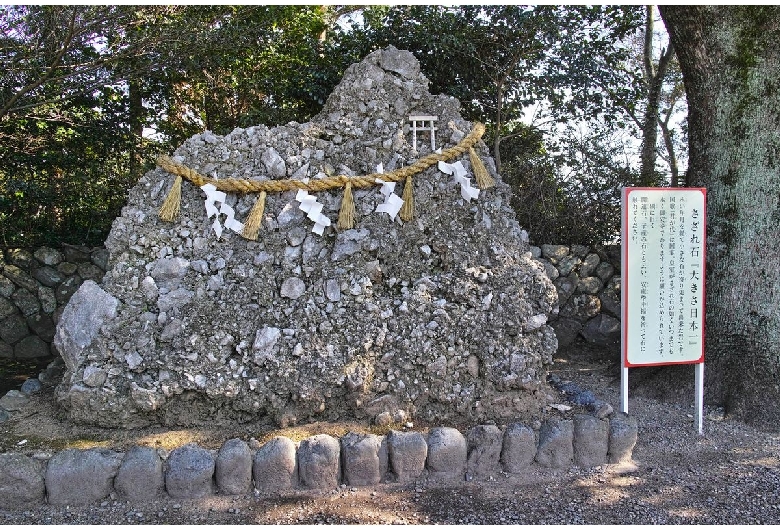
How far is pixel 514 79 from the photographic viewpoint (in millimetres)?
5566

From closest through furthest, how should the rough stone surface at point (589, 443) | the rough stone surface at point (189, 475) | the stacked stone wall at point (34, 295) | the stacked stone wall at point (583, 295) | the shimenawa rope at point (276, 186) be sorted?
1. the rough stone surface at point (189, 475)
2. the rough stone surface at point (589, 443)
3. the shimenawa rope at point (276, 186)
4. the stacked stone wall at point (34, 295)
5. the stacked stone wall at point (583, 295)

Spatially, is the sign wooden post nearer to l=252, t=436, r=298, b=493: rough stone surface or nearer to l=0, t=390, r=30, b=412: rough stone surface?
l=252, t=436, r=298, b=493: rough stone surface

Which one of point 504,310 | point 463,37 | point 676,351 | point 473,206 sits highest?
point 463,37

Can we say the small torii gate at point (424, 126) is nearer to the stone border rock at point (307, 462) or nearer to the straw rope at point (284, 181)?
the straw rope at point (284, 181)

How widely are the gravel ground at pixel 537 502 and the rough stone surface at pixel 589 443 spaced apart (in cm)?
6

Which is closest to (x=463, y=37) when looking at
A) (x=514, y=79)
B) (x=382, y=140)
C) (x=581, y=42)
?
(x=514, y=79)

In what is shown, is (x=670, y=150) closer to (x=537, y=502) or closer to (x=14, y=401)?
(x=537, y=502)

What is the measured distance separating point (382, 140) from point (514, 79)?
2348 mm

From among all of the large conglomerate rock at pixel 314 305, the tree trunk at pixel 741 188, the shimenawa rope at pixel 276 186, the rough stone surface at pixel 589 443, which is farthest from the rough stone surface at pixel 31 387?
the tree trunk at pixel 741 188

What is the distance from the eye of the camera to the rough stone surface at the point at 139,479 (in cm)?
271

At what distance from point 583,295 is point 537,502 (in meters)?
2.99

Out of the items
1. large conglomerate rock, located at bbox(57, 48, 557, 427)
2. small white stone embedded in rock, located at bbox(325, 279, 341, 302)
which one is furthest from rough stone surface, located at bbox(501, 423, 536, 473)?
small white stone embedded in rock, located at bbox(325, 279, 341, 302)

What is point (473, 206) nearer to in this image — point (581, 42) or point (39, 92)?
point (581, 42)

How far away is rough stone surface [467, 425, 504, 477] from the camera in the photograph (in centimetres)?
299
